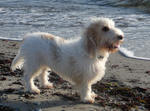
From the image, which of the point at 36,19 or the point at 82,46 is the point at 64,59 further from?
the point at 36,19

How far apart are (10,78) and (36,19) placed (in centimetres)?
854

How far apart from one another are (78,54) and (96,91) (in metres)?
1.15

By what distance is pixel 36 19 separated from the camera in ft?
48.2

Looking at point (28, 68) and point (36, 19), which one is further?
point (36, 19)

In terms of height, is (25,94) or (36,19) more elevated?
(36,19)

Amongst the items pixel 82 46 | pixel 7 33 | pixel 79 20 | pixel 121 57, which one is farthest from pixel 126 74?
pixel 79 20

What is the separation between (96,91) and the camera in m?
6.01

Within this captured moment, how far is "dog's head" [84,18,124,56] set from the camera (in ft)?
16.5

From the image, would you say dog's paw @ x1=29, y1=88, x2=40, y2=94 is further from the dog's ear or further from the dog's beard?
the dog's beard

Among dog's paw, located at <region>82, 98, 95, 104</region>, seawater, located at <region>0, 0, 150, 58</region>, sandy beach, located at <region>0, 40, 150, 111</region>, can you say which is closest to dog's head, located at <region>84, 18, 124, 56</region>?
dog's paw, located at <region>82, 98, 95, 104</region>

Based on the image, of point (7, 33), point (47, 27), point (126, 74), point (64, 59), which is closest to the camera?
point (64, 59)

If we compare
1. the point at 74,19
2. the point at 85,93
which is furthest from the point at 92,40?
the point at 74,19

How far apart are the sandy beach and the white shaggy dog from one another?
263 mm

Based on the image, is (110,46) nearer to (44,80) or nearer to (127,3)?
(44,80)
